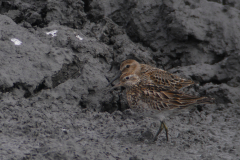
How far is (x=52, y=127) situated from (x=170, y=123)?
1.77 meters

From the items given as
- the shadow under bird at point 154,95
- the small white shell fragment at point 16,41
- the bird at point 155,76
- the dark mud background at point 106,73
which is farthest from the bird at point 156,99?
the small white shell fragment at point 16,41

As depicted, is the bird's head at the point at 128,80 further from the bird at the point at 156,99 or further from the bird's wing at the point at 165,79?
the bird's wing at the point at 165,79

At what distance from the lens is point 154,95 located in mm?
4121

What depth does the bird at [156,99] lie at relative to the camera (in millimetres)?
4020

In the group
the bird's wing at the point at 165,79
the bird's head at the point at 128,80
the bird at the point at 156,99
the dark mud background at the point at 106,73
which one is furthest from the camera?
the bird's wing at the point at 165,79

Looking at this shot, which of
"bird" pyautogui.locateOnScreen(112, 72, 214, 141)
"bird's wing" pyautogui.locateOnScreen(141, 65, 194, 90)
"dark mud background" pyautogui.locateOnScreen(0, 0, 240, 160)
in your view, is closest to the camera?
"dark mud background" pyautogui.locateOnScreen(0, 0, 240, 160)

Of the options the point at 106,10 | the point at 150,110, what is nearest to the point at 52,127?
the point at 150,110

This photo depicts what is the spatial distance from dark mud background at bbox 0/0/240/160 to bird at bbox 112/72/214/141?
11.0 inches

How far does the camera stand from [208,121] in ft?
15.3

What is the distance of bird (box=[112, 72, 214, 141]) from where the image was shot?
13.2ft

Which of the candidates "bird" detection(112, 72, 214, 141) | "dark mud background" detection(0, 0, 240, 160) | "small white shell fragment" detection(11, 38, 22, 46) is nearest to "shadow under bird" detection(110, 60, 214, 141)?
"bird" detection(112, 72, 214, 141)

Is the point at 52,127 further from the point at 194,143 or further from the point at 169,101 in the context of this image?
the point at 194,143

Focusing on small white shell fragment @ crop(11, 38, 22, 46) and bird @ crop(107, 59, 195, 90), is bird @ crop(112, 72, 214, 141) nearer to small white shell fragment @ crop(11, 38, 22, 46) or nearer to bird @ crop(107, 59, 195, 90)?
bird @ crop(107, 59, 195, 90)

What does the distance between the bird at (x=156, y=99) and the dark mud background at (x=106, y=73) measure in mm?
279
